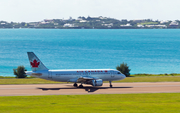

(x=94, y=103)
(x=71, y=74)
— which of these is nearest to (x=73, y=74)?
(x=71, y=74)

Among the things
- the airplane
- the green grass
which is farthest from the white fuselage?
the green grass

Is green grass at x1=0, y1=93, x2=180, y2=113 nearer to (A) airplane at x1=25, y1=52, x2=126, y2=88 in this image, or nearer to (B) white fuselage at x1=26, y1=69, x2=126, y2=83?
(A) airplane at x1=25, y1=52, x2=126, y2=88

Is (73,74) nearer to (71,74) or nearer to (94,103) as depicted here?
(71,74)

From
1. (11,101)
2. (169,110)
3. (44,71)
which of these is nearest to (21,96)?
(11,101)

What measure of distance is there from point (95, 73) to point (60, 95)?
1367cm

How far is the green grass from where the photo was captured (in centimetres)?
3578

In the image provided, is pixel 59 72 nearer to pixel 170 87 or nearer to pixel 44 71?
pixel 44 71

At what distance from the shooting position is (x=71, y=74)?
57.4 meters

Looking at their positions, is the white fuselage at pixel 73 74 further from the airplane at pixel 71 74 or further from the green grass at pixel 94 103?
the green grass at pixel 94 103

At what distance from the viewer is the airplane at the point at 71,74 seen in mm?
55594

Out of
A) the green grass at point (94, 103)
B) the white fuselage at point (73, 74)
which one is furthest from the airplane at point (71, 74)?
the green grass at point (94, 103)

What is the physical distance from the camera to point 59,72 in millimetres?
56625

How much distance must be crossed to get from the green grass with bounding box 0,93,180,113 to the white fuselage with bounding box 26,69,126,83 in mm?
9857

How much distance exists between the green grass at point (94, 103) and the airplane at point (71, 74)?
9746 mm
